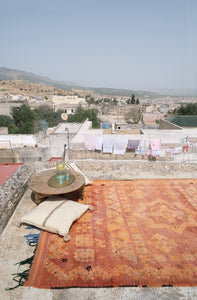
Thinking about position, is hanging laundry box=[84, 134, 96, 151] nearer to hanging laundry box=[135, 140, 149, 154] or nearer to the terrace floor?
hanging laundry box=[135, 140, 149, 154]

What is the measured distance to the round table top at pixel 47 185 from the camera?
16.6 feet

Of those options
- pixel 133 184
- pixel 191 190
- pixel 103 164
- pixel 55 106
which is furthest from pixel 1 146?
pixel 55 106

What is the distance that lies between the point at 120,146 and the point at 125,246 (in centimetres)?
787

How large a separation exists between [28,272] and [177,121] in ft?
72.8

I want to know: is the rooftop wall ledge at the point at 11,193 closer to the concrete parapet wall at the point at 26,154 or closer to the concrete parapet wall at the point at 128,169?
the concrete parapet wall at the point at 128,169

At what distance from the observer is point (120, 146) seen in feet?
38.0

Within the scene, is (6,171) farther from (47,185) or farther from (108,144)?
(108,144)

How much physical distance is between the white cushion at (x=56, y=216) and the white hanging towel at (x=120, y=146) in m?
6.96

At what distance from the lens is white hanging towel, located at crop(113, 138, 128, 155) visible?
11484mm

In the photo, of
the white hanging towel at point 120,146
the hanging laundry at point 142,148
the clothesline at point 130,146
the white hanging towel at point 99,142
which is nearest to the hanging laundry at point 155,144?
the clothesline at point 130,146

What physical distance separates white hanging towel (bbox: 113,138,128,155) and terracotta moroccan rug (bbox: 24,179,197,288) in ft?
18.4

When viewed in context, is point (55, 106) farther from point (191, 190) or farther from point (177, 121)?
point (191, 190)

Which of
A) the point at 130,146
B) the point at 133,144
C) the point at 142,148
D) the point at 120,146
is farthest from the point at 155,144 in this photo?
the point at 120,146

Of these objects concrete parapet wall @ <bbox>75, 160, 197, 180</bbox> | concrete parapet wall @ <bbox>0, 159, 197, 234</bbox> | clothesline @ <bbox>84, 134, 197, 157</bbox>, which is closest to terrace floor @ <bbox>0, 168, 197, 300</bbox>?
concrete parapet wall @ <bbox>0, 159, 197, 234</bbox>
